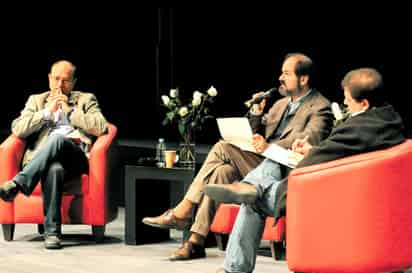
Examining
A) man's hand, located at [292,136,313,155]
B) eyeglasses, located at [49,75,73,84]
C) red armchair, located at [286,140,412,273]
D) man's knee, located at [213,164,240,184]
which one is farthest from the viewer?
eyeglasses, located at [49,75,73,84]

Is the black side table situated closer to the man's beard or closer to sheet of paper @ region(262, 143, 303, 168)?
the man's beard

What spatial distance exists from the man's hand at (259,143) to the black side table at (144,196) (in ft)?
2.41

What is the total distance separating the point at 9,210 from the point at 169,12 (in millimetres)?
2572

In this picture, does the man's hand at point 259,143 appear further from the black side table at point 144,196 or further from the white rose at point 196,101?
the white rose at point 196,101

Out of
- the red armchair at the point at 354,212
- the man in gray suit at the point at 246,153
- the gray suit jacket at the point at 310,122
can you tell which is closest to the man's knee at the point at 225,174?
the man in gray suit at the point at 246,153

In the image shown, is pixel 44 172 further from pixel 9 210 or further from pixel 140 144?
pixel 140 144

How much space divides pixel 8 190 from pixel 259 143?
4.99ft

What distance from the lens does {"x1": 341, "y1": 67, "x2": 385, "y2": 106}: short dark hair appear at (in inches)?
156

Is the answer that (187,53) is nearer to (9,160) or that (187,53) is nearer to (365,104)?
(9,160)

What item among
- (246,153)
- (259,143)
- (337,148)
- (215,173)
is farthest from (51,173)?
(337,148)

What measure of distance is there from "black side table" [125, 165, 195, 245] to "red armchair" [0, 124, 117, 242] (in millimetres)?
143

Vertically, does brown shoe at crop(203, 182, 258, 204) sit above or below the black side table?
above

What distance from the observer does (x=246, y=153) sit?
5035 mm

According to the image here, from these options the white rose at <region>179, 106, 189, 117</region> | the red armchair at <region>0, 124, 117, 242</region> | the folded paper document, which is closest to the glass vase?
the white rose at <region>179, 106, 189, 117</region>
